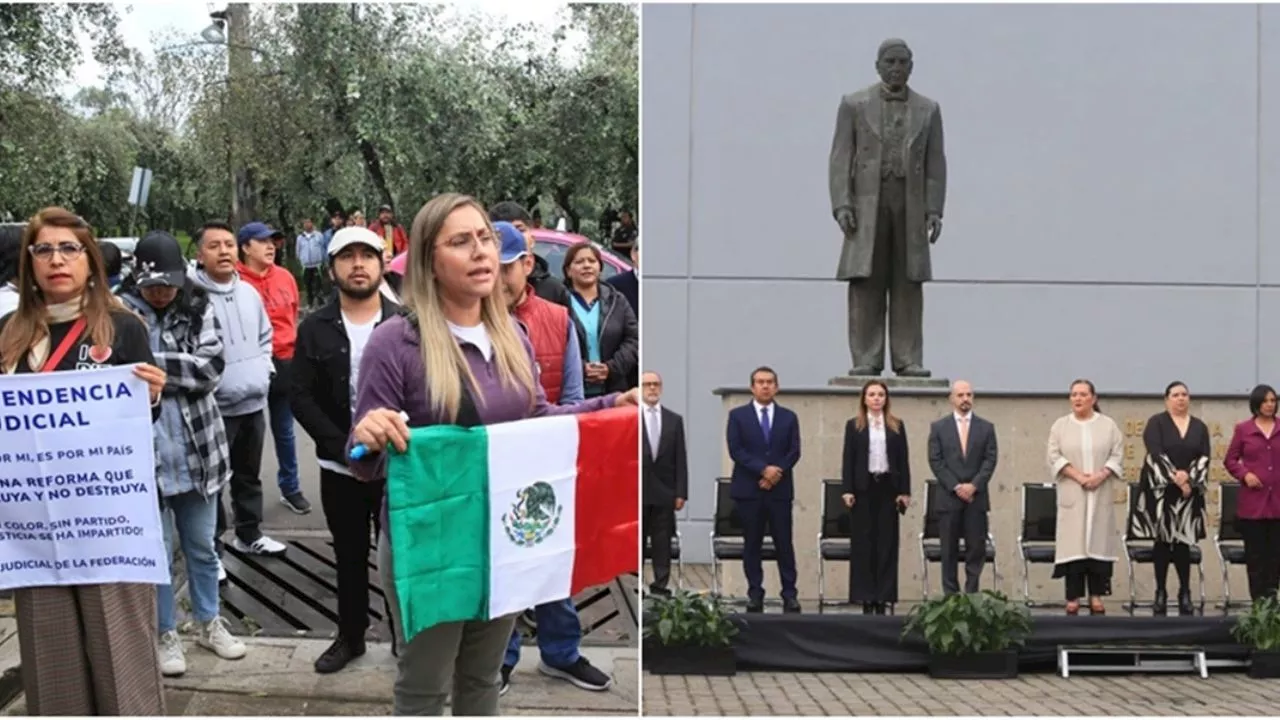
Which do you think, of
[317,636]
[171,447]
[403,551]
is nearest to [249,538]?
[317,636]

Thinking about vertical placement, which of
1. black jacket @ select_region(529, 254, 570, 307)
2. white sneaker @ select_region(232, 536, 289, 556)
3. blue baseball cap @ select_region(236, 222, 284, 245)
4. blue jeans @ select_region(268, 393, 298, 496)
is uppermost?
blue baseball cap @ select_region(236, 222, 284, 245)

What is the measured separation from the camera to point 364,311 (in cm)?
515

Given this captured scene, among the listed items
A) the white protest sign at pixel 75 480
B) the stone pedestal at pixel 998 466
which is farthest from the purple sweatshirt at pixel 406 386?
the stone pedestal at pixel 998 466

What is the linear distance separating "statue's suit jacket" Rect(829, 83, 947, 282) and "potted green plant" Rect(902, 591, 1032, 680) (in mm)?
1483

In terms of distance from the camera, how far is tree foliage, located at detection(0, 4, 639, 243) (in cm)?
478

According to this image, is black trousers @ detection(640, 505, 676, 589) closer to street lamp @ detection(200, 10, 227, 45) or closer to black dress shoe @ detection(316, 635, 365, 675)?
black dress shoe @ detection(316, 635, 365, 675)

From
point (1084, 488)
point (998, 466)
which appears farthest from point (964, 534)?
point (1084, 488)

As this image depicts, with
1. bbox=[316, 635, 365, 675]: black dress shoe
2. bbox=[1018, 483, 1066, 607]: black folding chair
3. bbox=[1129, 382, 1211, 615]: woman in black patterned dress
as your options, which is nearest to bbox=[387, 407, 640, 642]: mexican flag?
bbox=[316, 635, 365, 675]: black dress shoe

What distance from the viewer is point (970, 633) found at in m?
6.76

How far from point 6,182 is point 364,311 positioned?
3.67 feet

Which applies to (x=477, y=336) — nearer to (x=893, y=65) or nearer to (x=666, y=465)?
(x=666, y=465)

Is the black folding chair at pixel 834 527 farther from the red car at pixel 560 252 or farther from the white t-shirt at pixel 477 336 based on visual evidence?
the white t-shirt at pixel 477 336

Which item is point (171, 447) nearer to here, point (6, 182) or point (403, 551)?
point (6, 182)

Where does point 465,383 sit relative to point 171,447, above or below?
above
